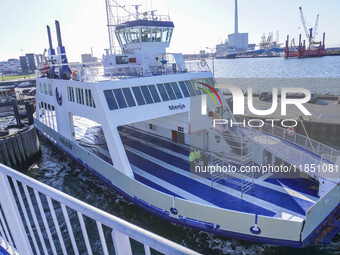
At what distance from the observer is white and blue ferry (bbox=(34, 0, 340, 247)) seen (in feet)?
33.0

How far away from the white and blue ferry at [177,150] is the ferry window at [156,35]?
0.24ft

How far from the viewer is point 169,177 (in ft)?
43.6

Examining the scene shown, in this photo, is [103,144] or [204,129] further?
[103,144]

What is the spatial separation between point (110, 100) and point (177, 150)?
18.4 ft

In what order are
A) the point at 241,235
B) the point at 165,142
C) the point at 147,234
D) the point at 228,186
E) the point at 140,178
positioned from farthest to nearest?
the point at 165,142 < the point at 140,178 < the point at 228,186 < the point at 241,235 < the point at 147,234

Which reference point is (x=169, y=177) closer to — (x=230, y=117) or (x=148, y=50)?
(x=230, y=117)

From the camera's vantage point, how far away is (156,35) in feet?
64.1

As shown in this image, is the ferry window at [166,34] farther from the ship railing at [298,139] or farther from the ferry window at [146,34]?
the ship railing at [298,139]

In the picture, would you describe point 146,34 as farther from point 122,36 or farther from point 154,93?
point 154,93

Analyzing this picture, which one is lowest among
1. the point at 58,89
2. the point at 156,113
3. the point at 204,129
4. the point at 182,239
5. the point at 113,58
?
the point at 182,239

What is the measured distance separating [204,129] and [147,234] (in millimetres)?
15099

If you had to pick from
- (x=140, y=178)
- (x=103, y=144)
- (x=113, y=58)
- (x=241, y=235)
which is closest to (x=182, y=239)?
(x=241, y=235)

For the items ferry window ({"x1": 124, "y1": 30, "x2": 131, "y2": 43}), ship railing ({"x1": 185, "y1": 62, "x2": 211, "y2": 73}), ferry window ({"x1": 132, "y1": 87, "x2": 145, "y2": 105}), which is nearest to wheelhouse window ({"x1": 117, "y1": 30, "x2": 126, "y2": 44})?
ferry window ({"x1": 124, "y1": 30, "x2": 131, "y2": 43})

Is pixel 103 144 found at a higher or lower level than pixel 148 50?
lower
